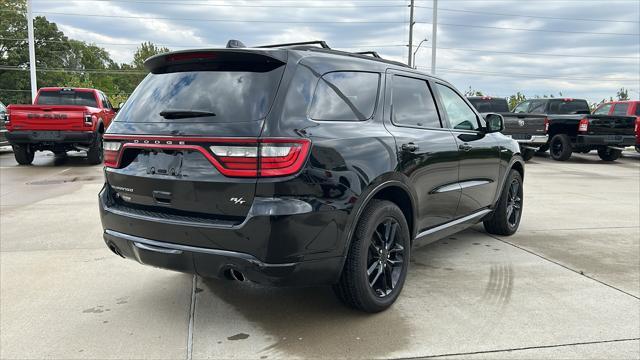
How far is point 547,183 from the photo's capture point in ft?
34.2

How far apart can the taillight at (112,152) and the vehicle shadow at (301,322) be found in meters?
1.15

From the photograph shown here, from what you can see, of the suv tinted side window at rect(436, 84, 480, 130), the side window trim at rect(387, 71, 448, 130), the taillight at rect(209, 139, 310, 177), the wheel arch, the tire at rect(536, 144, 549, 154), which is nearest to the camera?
the taillight at rect(209, 139, 310, 177)

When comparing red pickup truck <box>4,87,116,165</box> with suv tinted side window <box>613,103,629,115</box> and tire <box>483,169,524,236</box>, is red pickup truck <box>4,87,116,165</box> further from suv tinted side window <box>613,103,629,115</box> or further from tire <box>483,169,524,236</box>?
suv tinted side window <box>613,103,629,115</box>

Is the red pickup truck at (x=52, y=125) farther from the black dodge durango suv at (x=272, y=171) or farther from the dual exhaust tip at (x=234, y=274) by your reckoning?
the dual exhaust tip at (x=234, y=274)

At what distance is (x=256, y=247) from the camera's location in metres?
2.74

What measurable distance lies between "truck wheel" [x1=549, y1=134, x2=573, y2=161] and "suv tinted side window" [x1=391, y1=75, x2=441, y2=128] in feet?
40.5

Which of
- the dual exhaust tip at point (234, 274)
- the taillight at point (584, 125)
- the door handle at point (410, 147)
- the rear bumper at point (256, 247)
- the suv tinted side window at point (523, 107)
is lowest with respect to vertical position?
the dual exhaust tip at point (234, 274)

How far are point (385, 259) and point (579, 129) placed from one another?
13138 millimetres

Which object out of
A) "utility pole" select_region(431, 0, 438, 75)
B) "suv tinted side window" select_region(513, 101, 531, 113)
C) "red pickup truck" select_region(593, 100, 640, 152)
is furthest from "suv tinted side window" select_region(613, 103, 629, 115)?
"utility pole" select_region(431, 0, 438, 75)

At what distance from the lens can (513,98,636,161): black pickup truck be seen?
46.1ft

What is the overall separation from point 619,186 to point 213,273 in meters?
9.90

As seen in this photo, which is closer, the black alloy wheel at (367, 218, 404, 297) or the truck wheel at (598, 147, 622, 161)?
the black alloy wheel at (367, 218, 404, 297)

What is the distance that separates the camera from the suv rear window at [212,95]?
2.86 metres

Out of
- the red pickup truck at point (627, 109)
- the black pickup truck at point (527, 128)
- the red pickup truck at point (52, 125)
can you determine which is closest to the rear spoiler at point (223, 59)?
the red pickup truck at point (52, 125)
